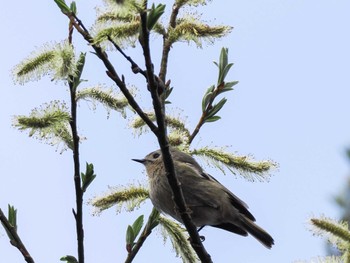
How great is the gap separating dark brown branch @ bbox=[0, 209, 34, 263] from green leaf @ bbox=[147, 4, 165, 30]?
4.24ft

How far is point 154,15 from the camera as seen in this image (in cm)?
303

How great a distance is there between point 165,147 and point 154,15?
2.40 feet

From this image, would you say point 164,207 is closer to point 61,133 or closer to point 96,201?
point 96,201

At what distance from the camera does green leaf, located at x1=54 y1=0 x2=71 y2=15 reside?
347 cm

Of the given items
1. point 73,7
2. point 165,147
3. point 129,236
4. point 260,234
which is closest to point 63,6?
point 73,7

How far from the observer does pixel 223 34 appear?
4266 mm

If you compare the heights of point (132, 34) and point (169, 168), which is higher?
point (132, 34)

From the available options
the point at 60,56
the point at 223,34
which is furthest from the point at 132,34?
the point at 223,34

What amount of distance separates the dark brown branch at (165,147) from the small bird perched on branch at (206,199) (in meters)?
2.35

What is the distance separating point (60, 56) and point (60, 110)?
34 centimetres

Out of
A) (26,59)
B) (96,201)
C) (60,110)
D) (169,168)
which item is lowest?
(169,168)

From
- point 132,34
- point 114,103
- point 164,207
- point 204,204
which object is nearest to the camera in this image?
point 132,34

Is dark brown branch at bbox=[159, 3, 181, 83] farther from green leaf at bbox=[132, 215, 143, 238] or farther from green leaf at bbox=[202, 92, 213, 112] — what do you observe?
green leaf at bbox=[132, 215, 143, 238]

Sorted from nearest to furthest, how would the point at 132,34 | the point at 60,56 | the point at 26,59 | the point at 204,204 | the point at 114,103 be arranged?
the point at 132,34 < the point at 60,56 < the point at 26,59 < the point at 114,103 < the point at 204,204
